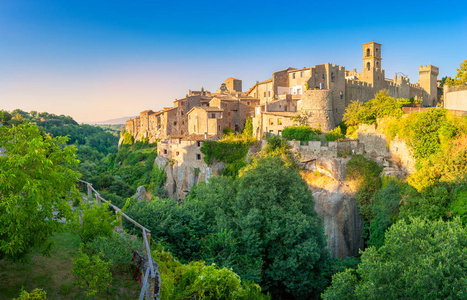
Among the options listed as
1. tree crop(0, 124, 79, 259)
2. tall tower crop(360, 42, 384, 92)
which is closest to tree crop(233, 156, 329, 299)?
tree crop(0, 124, 79, 259)

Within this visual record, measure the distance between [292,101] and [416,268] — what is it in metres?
36.2

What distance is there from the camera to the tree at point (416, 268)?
52.4 ft

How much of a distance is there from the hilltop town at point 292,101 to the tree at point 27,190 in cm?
3540

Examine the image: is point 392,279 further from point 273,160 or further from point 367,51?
point 367,51

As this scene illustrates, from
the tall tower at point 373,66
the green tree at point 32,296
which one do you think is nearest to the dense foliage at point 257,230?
the green tree at point 32,296

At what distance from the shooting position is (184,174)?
4859cm

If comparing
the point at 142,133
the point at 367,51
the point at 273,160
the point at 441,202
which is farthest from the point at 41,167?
the point at 142,133

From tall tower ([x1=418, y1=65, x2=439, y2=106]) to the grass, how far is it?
248 ft

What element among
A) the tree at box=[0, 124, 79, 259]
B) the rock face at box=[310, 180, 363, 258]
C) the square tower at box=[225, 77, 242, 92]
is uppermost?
the square tower at box=[225, 77, 242, 92]

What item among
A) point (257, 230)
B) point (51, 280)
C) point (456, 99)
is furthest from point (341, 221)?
point (51, 280)

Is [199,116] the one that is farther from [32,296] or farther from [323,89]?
[32,296]

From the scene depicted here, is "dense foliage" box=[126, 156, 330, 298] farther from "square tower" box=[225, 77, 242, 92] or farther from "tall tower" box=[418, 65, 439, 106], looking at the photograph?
"square tower" box=[225, 77, 242, 92]

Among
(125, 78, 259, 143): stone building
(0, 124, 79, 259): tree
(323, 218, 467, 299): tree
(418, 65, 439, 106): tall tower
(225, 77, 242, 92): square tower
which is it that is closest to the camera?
(0, 124, 79, 259): tree

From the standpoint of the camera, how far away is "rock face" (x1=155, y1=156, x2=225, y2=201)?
45.8 m
